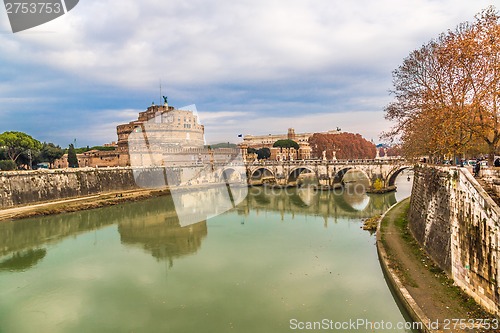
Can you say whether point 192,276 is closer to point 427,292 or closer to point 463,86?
point 427,292

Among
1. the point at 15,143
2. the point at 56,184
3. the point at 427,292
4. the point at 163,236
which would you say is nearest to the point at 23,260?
the point at 163,236

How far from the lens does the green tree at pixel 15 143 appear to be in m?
41.4

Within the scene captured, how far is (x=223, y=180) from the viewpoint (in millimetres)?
55625

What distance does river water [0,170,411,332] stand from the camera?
9.79 meters

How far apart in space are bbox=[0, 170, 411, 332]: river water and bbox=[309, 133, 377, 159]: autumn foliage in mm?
49739

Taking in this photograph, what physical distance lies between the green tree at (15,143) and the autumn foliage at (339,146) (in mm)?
55846

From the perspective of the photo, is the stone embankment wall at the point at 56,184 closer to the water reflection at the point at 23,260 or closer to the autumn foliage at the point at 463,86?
the water reflection at the point at 23,260

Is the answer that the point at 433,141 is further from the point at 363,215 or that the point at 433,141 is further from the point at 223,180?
the point at 223,180

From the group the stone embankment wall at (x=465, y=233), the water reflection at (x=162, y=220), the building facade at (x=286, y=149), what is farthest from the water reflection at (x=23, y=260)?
the building facade at (x=286, y=149)

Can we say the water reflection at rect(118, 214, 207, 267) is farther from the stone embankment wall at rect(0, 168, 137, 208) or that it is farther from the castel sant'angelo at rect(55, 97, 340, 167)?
the castel sant'angelo at rect(55, 97, 340, 167)

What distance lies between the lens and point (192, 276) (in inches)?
529

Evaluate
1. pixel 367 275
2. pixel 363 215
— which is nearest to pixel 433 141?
pixel 367 275

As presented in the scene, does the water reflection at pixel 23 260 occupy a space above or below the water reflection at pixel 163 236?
above

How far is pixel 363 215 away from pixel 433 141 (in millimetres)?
13046
